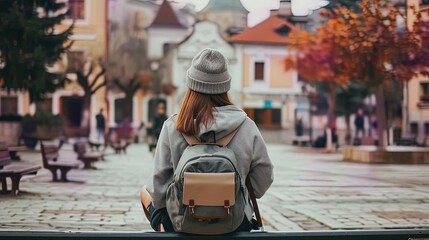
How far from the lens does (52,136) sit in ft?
15.0

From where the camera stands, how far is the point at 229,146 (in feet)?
7.51

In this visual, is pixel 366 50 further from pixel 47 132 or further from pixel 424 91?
pixel 47 132

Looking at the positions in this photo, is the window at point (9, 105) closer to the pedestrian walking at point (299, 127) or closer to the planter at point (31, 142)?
the planter at point (31, 142)

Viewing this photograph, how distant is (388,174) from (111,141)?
1872mm

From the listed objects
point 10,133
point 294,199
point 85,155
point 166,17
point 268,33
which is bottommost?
point 294,199

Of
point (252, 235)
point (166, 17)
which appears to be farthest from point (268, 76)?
point (252, 235)

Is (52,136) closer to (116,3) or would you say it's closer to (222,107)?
(116,3)

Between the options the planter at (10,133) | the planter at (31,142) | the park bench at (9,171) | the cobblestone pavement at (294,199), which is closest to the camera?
the cobblestone pavement at (294,199)

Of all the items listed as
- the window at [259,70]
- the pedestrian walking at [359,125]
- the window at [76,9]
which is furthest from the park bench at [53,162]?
the pedestrian walking at [359,125]

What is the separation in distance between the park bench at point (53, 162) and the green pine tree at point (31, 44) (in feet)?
1.17

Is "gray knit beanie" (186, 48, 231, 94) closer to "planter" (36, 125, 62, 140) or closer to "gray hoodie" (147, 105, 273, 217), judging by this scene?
"gray hoodie" (147, 105, 273, 217)

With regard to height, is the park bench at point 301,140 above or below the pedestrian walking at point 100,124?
below

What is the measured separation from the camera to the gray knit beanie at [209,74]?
2.31 meters

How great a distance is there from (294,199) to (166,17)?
1.49 m
